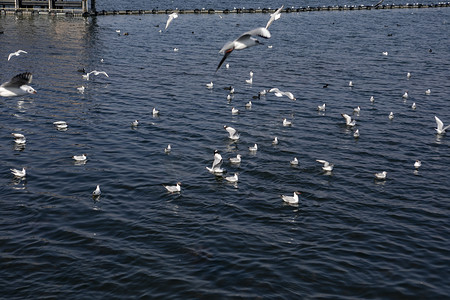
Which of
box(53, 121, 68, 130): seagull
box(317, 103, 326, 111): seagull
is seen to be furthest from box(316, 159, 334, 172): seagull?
box(53, 121, 68, 130): seagull

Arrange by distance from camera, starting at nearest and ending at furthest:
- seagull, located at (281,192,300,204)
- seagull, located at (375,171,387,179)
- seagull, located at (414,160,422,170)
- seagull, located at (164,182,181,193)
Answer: seagull, located at (281,192,300,204), seagull, located at (164,182,181,193), seagull, located at (375,171,387,179), seagull, located at (414,160,422,170)

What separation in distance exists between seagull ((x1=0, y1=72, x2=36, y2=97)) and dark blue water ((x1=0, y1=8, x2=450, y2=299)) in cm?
470

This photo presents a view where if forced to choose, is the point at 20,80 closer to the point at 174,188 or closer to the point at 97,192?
the point at 97,192

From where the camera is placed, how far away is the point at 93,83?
4322cm

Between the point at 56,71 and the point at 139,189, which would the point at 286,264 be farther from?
the point at 56,71

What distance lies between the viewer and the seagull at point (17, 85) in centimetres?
1945

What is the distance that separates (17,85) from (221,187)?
9.81 meters

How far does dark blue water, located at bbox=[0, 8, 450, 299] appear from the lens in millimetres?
16703

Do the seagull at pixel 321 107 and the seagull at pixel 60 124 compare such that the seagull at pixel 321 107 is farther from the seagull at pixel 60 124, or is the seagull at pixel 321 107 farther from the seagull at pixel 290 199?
the seagull at pixel 60 124

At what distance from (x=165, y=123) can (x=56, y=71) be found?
1951 centimetres

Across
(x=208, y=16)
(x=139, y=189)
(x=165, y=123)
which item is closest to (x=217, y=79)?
(x=165, y=123)

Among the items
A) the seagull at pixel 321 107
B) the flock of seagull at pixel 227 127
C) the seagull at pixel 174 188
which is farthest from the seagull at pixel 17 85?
the seagull at pixel 321 107

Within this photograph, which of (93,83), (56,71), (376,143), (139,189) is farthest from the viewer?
(56,71)

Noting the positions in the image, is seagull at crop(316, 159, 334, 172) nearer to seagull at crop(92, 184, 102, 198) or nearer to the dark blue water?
the dark blue water
